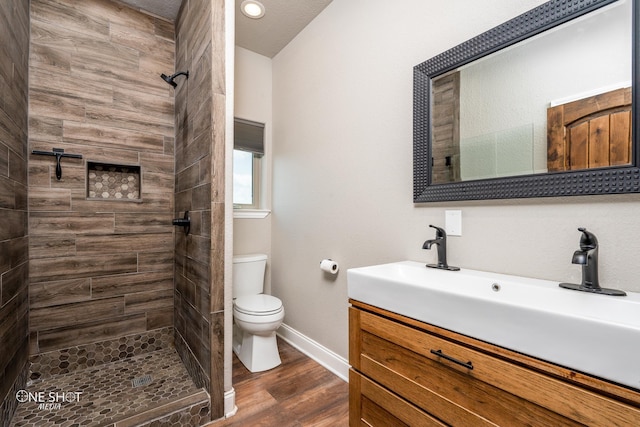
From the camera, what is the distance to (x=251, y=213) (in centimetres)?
262

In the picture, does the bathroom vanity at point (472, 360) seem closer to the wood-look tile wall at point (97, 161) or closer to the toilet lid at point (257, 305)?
the toilet lid at point (257, 305)

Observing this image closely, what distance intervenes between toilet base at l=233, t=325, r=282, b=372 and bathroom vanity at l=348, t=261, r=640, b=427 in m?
0.93

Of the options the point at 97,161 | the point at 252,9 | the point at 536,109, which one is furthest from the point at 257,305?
the point at 252,9

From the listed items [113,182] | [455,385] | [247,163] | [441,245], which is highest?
[247,163]

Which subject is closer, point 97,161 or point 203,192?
point 203,192

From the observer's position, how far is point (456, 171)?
4.37 feet

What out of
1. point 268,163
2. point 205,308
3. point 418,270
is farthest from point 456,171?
point 268,163

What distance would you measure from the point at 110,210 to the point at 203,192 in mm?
970

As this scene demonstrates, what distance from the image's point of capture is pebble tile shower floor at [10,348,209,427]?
141 cm

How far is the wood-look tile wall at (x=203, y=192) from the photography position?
153cm

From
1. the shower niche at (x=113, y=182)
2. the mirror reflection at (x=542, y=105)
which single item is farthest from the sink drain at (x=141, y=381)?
the mirror reflection at (x=542, y=105)

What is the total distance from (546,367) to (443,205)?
0.79 m

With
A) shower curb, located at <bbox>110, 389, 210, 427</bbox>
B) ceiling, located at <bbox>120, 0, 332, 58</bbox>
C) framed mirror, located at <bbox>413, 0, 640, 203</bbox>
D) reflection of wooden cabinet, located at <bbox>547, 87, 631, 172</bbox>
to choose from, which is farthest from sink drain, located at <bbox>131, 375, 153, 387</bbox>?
ceiling, located at <bbox>120, 0, 332, 58</bbox>

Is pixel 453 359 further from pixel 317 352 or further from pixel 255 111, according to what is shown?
pixel 255 111
